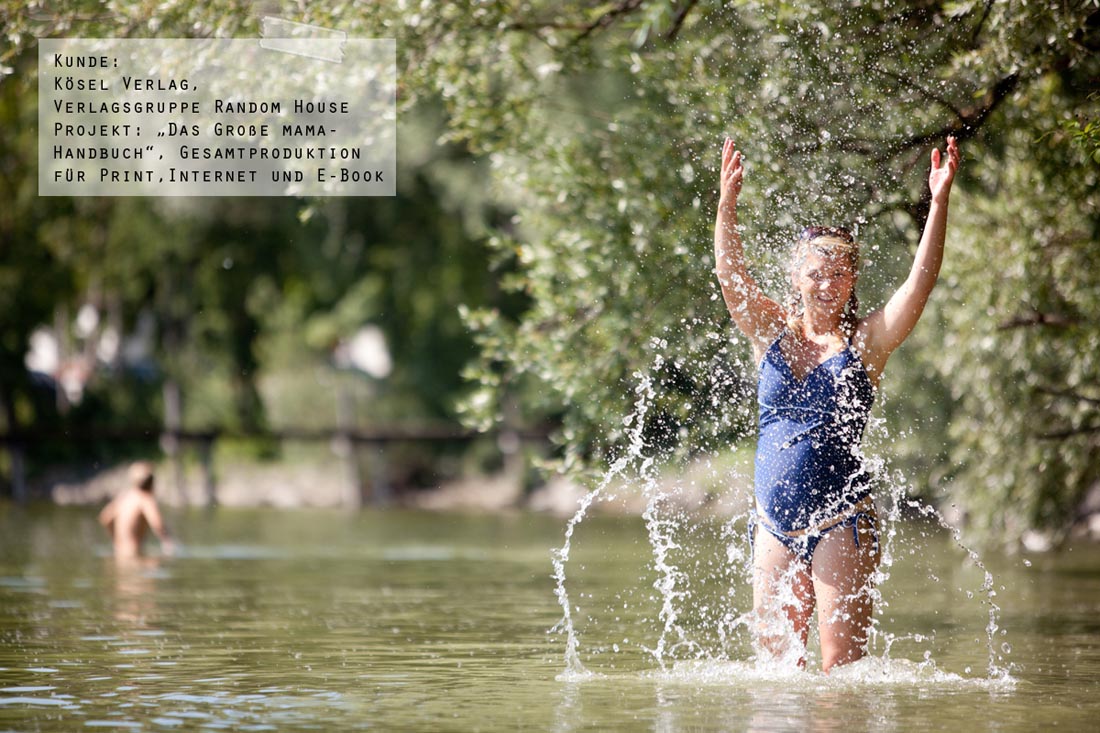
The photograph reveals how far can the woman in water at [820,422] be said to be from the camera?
8117 mm

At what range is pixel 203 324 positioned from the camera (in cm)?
5303

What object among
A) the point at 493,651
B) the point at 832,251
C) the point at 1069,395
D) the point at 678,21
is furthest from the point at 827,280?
the point at 1069,395

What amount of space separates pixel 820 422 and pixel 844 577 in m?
0.70

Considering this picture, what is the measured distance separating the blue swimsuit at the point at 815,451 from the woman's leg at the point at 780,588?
5 centimetres

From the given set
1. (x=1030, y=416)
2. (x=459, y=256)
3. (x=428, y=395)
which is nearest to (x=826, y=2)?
(x=1030, y=416)

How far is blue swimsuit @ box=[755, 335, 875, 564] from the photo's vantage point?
320 inches

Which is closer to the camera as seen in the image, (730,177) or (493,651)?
(730,177)

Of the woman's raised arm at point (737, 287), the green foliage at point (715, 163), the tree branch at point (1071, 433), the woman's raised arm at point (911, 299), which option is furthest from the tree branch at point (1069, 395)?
the woman's raised arm at point (737, 287)

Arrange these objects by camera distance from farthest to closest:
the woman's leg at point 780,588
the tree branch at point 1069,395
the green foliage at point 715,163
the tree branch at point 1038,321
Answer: the tree branch at point 1038,321
the tree branch at point 1069,395
the green foliage at point 715,163
the woman's leg at point 780,588

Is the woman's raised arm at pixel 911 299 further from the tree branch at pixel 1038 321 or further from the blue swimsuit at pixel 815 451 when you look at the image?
the tree branch at pixel 1038 321

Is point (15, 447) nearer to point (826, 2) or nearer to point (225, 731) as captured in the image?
point (826, 2)

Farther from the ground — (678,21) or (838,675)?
(678,21)

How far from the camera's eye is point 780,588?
26.9 ft

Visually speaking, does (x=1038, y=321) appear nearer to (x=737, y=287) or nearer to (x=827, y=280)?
(x=827, y=280)
